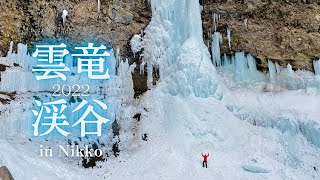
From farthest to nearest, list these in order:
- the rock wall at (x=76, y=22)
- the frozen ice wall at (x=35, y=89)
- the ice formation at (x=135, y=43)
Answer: the ice formation at (x=135, y=43) → the rock wall at (x=76, y=22) → the frozen ice wall at (x=35, y=89)

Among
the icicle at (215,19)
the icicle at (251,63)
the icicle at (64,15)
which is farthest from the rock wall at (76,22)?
the icicle at (251,63)

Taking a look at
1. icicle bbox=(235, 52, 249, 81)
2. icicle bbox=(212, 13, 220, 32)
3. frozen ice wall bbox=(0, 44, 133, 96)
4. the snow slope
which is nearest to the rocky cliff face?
icicle bbox=(212, 13, 220, 32)

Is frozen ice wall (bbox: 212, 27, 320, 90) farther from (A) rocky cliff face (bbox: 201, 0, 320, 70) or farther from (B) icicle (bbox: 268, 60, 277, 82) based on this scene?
(A) rocky cliff face (bbox: 201, 0, 320, 70)

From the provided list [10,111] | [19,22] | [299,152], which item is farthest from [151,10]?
[299,152]

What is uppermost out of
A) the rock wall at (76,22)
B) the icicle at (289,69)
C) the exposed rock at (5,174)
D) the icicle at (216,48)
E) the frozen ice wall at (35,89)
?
the rock wall at (76,22)

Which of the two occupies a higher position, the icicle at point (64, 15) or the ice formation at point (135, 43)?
the icicle at point (64, 15)

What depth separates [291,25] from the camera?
16109 mm

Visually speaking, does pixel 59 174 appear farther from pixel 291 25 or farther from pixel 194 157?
pixel 291 25

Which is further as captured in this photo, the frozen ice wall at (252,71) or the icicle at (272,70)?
the icicle at (272,70)

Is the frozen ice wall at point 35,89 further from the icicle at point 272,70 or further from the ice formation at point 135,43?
the icicle at point 272,70

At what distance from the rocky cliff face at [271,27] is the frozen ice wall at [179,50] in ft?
2.68

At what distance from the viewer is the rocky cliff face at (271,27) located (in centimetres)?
1583

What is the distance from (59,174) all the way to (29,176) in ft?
3.04

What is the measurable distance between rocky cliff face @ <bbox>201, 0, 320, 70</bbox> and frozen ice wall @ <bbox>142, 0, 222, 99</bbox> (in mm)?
817
